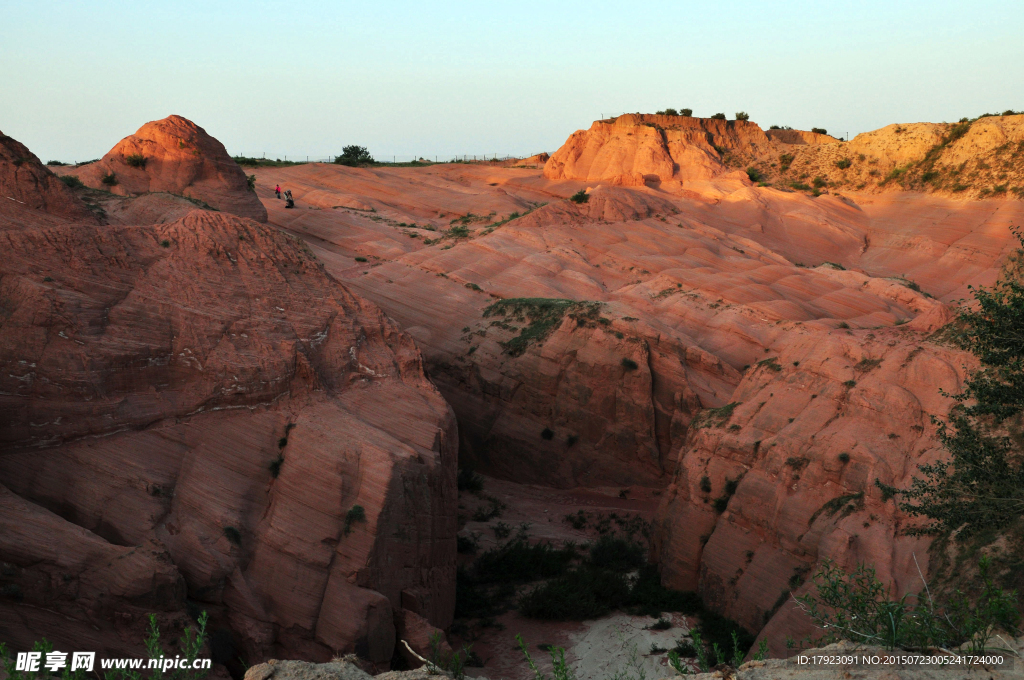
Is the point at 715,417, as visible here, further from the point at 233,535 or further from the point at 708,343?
the point at 233,535

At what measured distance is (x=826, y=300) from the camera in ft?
119

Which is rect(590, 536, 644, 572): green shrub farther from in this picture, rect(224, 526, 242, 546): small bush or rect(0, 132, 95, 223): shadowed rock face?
rect(0, 132, 95, 223): shadowed rock face

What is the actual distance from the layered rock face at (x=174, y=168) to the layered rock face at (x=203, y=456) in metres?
19.1

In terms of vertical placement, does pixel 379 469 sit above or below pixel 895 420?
below

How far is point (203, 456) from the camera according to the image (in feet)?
54.4

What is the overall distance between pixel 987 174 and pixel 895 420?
44.9 m

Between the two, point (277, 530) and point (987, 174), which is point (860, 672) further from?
point (987, 174)

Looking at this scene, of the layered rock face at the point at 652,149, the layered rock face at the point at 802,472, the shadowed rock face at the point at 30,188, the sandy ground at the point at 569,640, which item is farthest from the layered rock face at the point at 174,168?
the layered rock face at the point at 652,149

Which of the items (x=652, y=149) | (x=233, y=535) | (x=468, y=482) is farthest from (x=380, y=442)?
(x=652, y=149)

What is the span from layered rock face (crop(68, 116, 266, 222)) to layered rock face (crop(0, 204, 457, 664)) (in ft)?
62.6

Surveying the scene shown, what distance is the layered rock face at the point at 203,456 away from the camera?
13961 mm

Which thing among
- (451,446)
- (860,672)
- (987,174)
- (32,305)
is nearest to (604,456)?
(451,446)

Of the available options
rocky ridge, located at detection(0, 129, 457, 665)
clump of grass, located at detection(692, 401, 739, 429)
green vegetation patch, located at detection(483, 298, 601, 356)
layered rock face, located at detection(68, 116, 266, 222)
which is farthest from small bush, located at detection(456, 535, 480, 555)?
layered rock face, located at detection(68, 116, 266, 222)

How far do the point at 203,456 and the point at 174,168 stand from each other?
2501 centimetres
